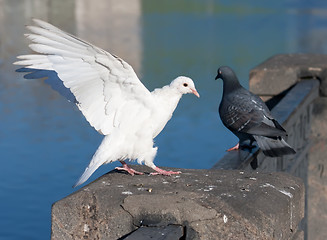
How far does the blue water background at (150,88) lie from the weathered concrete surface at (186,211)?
491 centimetres

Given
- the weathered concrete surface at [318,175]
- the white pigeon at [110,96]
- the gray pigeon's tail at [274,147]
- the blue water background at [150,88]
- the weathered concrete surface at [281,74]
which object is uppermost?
the white pigeon at [110,96]

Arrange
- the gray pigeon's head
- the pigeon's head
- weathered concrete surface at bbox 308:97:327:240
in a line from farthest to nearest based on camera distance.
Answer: weathered concrete surface at bbox 308:97:327:240 → the gray pigeon's head → the pigeon's head

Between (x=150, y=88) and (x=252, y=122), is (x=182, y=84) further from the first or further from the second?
(x=150, y=88)

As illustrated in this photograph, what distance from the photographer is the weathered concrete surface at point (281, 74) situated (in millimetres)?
6488

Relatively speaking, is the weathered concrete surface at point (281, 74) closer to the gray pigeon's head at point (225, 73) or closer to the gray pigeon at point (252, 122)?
the gray pigeon's head at point (225, 73)

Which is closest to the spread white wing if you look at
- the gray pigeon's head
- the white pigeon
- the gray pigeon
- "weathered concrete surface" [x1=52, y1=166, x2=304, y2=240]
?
the white pigeon

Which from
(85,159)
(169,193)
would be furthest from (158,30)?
(169,193)

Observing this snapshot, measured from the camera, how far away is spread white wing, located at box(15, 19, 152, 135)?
357 cm

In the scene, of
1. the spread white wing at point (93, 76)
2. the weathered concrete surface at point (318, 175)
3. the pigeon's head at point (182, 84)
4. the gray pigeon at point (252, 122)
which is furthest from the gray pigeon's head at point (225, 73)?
the weathered concrete surface at point (318, 175)

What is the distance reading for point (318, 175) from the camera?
6723 millimetres

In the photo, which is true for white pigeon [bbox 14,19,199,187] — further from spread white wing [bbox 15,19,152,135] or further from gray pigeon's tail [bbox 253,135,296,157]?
gray pigeon's tail [bbox 253,135,296,157]

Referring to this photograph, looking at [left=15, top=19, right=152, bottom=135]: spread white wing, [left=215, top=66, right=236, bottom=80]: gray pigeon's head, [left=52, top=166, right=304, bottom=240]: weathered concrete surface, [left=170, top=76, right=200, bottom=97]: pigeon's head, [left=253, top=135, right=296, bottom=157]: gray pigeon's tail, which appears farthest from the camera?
[left=215, top=66, right=236, bottom=80]: gray pigeon's head

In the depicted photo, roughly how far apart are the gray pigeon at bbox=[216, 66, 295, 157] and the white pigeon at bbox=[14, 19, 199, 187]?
0.86 meters

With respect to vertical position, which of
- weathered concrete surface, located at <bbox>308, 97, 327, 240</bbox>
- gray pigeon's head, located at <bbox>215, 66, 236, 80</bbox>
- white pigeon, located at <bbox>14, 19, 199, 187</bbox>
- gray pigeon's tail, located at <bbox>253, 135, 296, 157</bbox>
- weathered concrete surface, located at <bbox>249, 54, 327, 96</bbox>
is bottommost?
weathered concrete surface, located at <bbox>308, 97, 327, 240</bbox>
